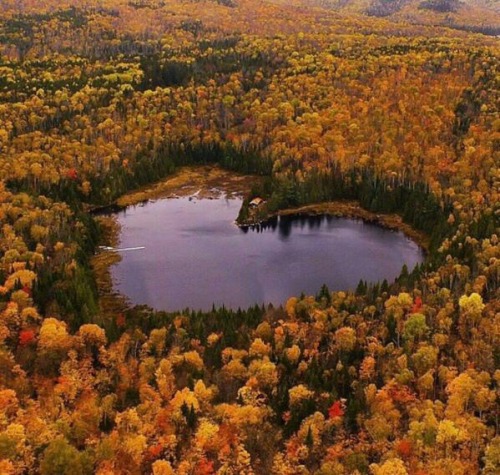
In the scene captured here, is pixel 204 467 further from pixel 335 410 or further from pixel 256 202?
pixel 256 202

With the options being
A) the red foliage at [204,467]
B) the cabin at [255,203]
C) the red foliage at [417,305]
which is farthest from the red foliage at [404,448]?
the cabin at [255,203]

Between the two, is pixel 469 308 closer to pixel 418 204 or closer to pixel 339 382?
pixel 339 382

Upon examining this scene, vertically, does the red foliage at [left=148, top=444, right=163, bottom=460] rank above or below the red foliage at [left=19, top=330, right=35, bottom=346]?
below

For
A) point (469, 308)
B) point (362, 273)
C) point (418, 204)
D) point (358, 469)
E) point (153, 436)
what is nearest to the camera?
point (358, 469)

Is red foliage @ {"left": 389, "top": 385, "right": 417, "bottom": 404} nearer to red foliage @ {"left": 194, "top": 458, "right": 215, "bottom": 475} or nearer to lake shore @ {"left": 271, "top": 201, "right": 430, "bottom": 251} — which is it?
red foliage @ {"left": 194, "top": 458, "right": 215, "bottom": 475}

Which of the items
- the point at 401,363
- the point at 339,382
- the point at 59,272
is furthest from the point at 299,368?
the point at 59,272

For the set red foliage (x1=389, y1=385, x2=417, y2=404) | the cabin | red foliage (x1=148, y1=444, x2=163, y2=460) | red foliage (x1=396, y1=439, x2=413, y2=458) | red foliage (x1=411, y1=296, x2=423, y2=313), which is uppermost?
the cabin

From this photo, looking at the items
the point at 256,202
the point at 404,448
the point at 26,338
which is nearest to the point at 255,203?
the point at 256,202

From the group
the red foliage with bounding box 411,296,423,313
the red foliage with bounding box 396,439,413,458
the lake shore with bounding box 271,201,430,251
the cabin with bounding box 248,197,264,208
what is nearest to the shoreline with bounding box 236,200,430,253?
the lake shore with bounding box 271,201,430,251
